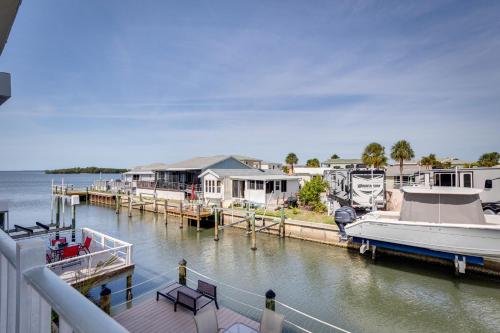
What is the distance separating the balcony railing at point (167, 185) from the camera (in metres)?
39.0

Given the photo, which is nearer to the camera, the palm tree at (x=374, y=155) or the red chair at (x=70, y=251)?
the red chair at (x=70, y=251)

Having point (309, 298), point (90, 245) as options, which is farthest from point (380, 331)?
point (90, 245)

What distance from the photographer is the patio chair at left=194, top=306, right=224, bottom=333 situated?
25.6ft

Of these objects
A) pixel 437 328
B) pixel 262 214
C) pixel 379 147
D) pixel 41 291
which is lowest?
pixel 437 328

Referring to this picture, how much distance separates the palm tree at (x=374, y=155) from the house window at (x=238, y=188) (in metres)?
26.7

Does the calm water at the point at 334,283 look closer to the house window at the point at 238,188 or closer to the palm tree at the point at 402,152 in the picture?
the house window at the point at 238,188

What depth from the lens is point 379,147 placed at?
49688mm

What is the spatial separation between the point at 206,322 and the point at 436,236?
45.9 feet

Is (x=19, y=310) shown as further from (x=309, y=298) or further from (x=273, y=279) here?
(x=273, y=279)

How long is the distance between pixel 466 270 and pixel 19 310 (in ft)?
68.9

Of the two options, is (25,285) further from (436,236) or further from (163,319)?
(436,236)

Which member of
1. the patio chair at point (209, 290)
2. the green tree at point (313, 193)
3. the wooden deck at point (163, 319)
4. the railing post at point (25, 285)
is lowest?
the wooden deck at point (163, 319)

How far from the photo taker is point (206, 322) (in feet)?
26.3

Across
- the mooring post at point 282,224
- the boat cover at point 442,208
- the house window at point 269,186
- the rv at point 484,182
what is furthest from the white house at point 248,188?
the boat cover at point 442,208
